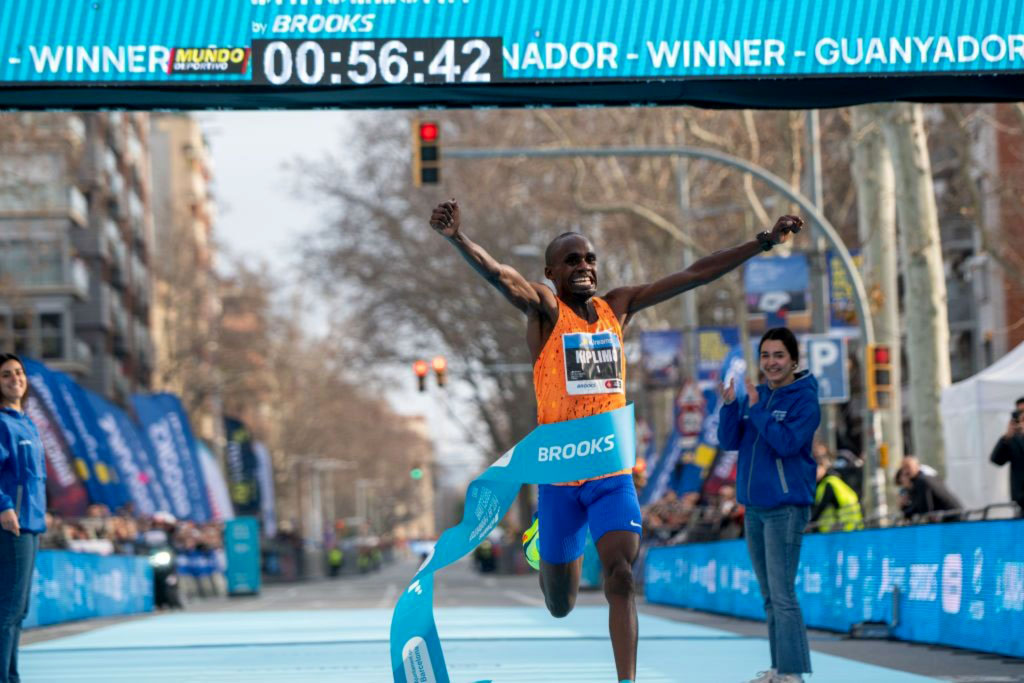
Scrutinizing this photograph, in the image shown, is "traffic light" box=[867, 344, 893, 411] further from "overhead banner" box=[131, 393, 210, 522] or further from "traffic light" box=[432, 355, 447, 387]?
"traffic light" box=[432, 355, 447, 387]

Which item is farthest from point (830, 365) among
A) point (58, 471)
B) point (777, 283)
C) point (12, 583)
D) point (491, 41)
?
point (12, 583)

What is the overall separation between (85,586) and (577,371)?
822 inches

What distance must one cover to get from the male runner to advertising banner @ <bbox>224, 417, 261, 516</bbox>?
56531 mm

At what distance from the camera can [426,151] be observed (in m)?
27.3

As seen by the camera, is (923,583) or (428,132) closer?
(923,583)

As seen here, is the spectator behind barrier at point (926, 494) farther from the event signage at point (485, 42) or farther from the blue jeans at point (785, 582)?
the blue jeans at point (785, 582)

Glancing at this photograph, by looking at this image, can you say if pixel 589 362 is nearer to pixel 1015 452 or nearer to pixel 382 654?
pixel 382 654

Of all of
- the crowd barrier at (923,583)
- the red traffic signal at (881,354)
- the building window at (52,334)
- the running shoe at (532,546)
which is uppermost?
the building window at (52,334)

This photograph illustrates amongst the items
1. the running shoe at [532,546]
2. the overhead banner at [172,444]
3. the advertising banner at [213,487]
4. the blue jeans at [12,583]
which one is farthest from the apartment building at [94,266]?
the running shoe at [532,546]

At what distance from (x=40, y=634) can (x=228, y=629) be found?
2184mm

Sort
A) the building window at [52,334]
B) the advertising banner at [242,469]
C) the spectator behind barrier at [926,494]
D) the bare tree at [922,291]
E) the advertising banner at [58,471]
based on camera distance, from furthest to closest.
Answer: the building window at [52,334]
the advertising banner at [242,469]
the advertising banner at [58,471]
the bare tree at [922,291]
the spectator behind barrier at [926,494]

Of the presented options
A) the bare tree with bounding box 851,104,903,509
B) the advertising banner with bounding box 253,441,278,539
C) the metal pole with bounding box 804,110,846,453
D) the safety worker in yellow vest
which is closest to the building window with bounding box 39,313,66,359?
the advertising banner with bounding box 253,441,278,539

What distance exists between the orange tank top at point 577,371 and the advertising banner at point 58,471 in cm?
2238

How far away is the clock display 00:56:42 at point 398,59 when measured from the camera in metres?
12.2
